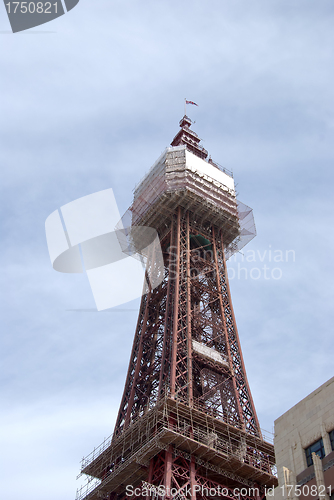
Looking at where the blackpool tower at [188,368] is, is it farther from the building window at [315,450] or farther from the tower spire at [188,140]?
the building window at [315,450]

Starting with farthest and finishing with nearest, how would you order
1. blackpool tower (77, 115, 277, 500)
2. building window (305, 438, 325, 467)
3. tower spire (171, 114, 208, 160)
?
tower spire (171, 114, 208, 160) → blackpool tower (77, 115, 277, 500) → building window (305, 438, 325, 467)

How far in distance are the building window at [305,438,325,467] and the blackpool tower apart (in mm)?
17186

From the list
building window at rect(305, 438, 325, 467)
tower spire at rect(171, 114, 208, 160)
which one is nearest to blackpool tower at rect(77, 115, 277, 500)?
tower spire at rect(171, 114, 208, 160)

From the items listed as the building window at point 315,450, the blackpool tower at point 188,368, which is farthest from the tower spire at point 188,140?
the building window at point 315,450

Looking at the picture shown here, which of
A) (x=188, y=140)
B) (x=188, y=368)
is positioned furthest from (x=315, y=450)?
(x=188, y=140)

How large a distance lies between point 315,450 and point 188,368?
2713cm

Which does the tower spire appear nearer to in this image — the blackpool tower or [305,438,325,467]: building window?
the blackpool tower

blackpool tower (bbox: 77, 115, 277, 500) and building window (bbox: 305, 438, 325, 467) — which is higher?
blackpool tower (bbox: 77, 115, 277, 500)

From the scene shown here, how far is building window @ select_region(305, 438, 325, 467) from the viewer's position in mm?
30705

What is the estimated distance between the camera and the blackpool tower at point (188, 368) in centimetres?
4969

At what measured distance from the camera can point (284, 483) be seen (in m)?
31.3

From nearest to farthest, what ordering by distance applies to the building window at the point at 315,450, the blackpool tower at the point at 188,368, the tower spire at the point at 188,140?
the building window at the point at 315,450
the blackpool tower at the point at 188,368
the tower spire at the point at 188,140

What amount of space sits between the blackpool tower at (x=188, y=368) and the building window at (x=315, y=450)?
677 inches

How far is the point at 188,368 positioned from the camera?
190 ft
